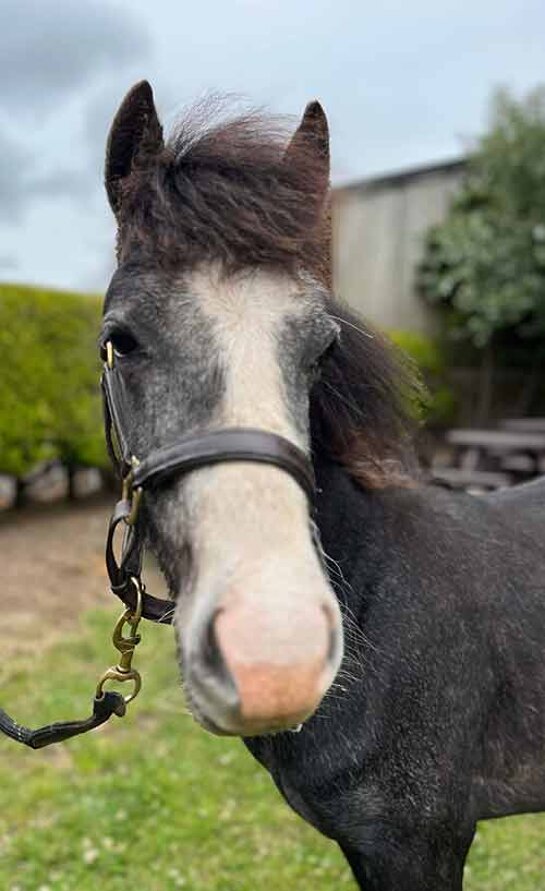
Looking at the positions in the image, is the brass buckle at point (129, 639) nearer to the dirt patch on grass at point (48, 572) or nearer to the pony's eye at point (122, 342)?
the pony's eye at point (122, 342)

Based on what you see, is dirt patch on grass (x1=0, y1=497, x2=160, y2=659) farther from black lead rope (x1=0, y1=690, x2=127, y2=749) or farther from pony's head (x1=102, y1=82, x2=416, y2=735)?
pony's head (x1=102, y1=82, x2=416, y2=735)

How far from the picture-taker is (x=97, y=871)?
10.5 feet

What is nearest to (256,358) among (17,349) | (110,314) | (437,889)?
(110,314)

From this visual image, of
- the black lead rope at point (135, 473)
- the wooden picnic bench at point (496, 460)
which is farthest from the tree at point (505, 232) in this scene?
the black lead rope at point (135, 473)

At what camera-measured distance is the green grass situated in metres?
3.16

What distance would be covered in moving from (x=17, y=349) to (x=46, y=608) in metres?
3.02

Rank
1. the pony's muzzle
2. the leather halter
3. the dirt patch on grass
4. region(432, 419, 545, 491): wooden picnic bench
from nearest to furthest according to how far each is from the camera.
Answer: the pony's muzzle → the leather halter → the dirt patch on grass → region(432, 419, 545, 491): wooden picnic bench

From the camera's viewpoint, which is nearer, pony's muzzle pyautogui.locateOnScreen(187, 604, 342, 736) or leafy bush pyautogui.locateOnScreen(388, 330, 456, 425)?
pony's muzzle pyautogui.locateOnScreen(187, 604, 342, 736)

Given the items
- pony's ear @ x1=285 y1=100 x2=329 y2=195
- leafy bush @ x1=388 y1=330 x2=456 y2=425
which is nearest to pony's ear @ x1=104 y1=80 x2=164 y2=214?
pony's ear @ x1=285 y1=100 x2=329 y2=195

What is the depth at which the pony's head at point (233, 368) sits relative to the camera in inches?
47.9

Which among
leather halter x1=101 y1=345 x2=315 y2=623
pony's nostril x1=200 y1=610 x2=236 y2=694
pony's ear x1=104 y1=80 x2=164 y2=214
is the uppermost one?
pony's ear x1=104 y1=80 x2=164 y2=214

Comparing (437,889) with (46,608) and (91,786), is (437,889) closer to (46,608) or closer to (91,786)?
(91,786)

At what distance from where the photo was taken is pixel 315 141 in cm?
191

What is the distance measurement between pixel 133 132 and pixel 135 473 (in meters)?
0.83
